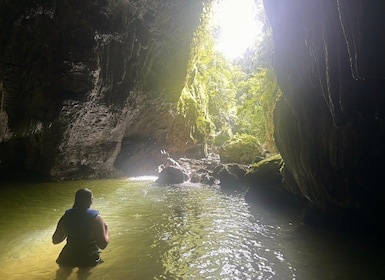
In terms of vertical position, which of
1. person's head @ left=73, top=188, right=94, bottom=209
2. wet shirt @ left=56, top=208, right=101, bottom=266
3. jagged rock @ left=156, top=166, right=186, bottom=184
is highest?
person's head @ left=73, top=188, right=94, bottom=209

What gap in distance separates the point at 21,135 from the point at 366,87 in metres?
15.1

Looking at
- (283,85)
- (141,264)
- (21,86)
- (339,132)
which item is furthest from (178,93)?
(141,264)

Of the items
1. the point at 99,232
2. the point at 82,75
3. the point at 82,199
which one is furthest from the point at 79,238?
the point at 82,75

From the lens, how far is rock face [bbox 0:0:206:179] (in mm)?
13924

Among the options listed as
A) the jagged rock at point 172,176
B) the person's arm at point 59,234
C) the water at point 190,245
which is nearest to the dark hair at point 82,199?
the person's arm at point 59,234

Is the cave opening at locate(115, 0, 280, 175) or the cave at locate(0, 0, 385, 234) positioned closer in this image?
the cave at locate(0, 0, 385, 234)

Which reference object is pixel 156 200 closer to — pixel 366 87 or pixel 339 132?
pixel 339 132

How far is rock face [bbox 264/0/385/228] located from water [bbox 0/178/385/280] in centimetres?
118

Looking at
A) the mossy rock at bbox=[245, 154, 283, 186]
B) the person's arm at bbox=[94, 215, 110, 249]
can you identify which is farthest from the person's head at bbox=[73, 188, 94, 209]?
the mossy rock at bbox=[245, 154, 283, 186]

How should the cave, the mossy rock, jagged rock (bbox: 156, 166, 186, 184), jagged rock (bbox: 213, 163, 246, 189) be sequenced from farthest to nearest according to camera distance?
jagged rock (bbox: 156, 166, 186, 184)
jagged rock (bbox: 213, 163, 246, 189)
the mossy rock
the cave

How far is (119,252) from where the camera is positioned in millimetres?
6441

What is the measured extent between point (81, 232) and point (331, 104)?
5527mm

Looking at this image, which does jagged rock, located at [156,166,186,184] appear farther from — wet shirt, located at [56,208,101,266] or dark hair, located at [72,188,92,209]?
dark hair, located at [72,188,92,209]

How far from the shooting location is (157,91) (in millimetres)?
20000
